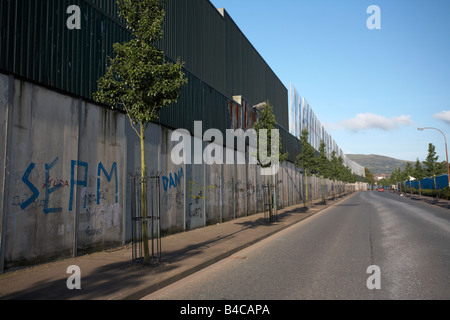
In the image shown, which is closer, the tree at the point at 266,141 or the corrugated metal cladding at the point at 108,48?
the corrugated metal cladding at the point at 108,48

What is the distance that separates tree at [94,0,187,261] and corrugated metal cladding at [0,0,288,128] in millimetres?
1534

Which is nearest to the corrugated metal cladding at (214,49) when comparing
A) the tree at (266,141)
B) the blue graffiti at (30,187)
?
the tree at (266,141)

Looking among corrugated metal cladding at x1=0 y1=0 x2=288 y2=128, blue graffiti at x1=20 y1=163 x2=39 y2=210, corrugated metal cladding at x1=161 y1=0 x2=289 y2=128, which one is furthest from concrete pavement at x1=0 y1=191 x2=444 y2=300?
corrugated metal cladding at x1=161 y1=0 x2=289 y2=128

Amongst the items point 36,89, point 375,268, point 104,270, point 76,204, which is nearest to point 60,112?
point 36,89

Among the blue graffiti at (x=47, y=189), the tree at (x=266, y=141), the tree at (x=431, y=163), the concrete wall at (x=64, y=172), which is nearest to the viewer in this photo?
the concrete wall at (x=64, y=172)

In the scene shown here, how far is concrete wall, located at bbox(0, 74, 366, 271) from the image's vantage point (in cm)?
708

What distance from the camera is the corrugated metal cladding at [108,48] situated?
24.6ft

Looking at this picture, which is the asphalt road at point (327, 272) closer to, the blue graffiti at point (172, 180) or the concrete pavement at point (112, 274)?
the concrete pavement at point (112, 274)

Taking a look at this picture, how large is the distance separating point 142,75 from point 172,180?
21.3 feet

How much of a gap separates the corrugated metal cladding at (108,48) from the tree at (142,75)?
1.53 meters

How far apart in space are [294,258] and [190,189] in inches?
277

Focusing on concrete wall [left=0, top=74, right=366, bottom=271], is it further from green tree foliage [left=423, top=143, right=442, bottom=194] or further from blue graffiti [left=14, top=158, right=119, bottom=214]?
green tree foliage [left=423, top=143, right=442, bottom=194]

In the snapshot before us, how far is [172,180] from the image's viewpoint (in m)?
13.4
